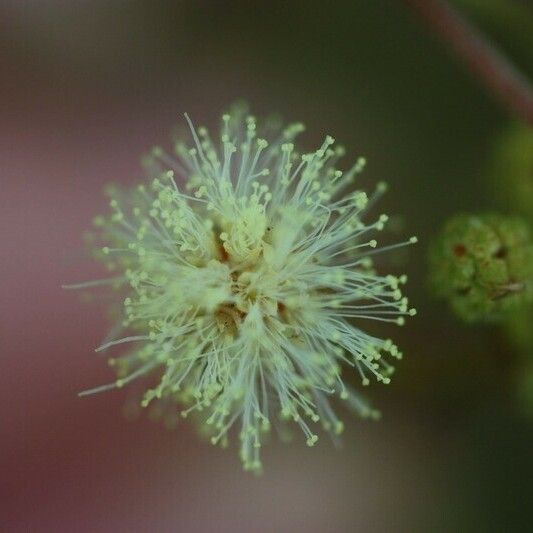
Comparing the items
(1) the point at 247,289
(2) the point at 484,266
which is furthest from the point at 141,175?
(2) the point at 484,266

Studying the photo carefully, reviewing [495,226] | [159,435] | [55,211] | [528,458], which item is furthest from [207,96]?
[528,458]

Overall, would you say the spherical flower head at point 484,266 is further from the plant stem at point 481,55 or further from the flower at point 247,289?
the plant stem at point 481,55

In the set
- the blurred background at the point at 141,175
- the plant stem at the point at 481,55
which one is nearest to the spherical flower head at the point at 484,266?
the plant stem at the point at 481,55

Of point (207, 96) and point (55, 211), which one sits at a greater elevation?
point (207, 96)

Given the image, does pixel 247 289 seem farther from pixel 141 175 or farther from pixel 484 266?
pixel 141 175

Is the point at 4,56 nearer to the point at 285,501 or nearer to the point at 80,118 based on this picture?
the point at 80,118
